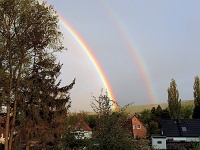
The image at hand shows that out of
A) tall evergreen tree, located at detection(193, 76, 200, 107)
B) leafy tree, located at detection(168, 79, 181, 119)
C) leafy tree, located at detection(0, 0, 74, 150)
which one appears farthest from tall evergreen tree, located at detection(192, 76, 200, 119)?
leafy tree, located at detection(0, 0, 74, 150)

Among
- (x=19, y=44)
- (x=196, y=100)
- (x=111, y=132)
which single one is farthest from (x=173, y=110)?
(x=111, y=132)

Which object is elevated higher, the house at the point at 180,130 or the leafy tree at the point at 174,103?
the leafy tree at the point at 174,103

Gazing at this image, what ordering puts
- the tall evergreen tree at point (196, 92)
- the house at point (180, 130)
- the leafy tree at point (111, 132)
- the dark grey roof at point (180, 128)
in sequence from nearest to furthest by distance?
the leafy tree at point (111, 132) < the house at point (180, 130) < the dark grey roof at point (180, 128) < the tall evergreen tree at point (196, 92)

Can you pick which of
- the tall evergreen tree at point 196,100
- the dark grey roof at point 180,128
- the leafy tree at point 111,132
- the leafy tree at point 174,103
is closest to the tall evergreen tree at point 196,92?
the tall evergreen tree at point 196,100

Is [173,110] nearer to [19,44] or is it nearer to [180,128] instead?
[180,128]

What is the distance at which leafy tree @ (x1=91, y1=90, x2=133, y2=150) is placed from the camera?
400 inches

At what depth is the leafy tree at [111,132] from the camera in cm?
1016

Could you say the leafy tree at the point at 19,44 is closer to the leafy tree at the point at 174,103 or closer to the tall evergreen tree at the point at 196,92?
the leafy tree at the point at 174,103

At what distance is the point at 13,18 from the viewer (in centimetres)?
2164

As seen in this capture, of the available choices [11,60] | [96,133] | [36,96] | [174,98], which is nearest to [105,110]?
[96,133]

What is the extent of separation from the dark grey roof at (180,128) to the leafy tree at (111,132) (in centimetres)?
4404

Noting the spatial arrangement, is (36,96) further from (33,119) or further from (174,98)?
(174,98)

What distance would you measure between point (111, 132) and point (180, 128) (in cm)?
4684

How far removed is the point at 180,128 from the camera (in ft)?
178
